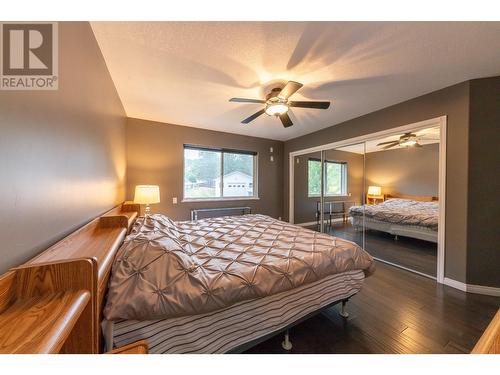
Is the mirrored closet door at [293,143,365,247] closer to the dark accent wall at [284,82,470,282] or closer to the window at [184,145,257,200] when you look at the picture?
the dark accent wall at [284,82,470,282]

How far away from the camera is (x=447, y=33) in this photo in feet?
4.68

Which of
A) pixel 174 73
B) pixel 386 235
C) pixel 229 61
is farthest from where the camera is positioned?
pixel 386 235

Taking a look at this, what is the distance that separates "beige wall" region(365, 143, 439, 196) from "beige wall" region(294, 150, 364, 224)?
0.96 feet

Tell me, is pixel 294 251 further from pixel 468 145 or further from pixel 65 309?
pixel 468 145

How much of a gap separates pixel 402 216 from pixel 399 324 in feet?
6.12

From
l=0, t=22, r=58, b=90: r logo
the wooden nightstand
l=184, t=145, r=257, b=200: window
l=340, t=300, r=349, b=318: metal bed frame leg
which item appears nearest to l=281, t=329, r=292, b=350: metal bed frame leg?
l=340, t=300, r=349, b=318: metal bed frame leg

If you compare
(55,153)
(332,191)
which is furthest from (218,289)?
(332,191)

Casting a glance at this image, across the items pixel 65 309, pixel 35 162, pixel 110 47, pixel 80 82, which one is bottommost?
pixel 65 309

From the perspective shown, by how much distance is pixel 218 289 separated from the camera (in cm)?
104

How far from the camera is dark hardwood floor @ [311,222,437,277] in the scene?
8.16 feet

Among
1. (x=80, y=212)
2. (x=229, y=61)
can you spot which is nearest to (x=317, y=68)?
(x=229, y=61)

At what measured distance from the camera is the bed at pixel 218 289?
0.91 meters

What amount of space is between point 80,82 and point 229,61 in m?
1.20
